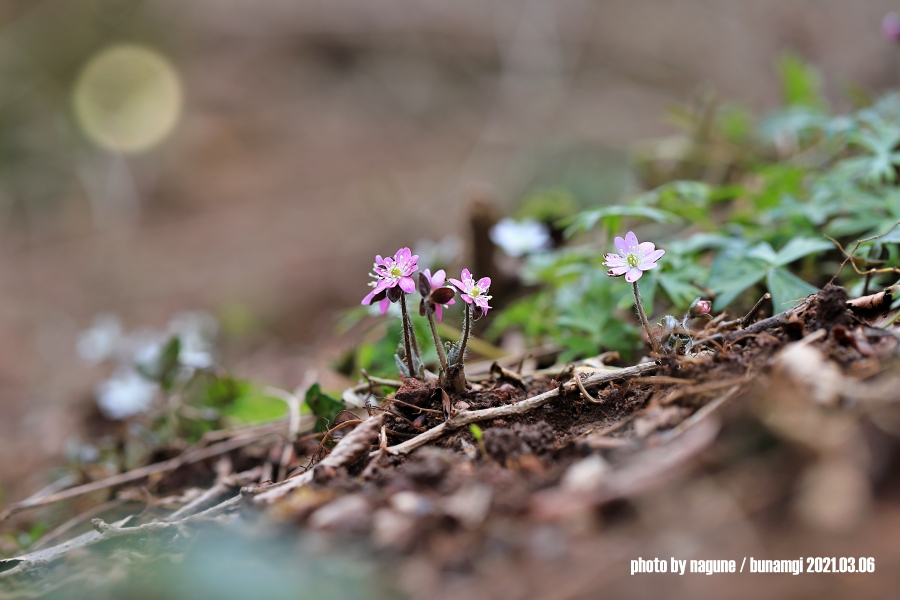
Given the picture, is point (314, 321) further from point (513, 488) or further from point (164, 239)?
point (513, 488)

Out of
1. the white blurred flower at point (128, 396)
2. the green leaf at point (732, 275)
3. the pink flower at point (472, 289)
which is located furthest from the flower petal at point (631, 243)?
the white blurred flower at point (128, 396)

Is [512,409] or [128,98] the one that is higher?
[128,98]

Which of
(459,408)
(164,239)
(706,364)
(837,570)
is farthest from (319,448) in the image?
(164,239)

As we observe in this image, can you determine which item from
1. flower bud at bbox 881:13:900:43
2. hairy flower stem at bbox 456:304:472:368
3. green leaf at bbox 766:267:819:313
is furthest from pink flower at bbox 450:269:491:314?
flower bud at bbox 881:13:900:43

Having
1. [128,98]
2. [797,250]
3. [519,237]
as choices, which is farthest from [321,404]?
[128,98]

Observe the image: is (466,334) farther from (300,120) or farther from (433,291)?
(300,120)

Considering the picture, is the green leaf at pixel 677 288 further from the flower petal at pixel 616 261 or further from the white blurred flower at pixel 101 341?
the white blurred flower at pixel 101 341
